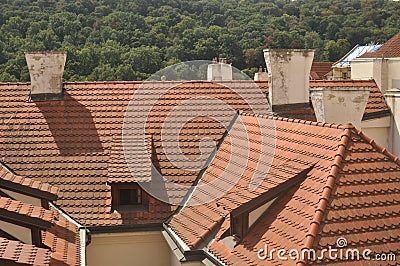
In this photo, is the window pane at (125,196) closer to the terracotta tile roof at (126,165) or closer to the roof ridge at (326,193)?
the terracotta tile roof at (126,165)

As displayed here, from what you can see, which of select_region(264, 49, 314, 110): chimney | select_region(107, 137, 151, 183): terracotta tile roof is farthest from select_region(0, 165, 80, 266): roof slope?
select_region(264, 49, 314, 110): chimney

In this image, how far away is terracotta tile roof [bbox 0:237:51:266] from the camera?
22.3 feet

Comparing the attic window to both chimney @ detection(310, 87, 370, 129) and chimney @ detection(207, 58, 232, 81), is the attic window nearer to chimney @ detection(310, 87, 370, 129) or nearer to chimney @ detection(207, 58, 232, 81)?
chimney @ detection(310, 87, 370, 129)

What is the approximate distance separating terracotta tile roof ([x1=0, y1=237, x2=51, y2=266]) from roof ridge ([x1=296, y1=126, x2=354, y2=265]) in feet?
11.0

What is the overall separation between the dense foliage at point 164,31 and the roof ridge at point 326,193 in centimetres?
3556

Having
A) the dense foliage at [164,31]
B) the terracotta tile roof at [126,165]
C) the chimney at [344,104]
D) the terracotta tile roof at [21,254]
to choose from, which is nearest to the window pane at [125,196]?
the terracotta tile roof at [126,165]

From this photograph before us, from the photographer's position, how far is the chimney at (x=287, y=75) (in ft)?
50.2

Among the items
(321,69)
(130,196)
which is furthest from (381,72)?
(321,69)

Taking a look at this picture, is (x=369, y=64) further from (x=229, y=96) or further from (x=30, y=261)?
(x=30, y=261)

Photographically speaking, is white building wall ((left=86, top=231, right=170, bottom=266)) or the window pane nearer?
white building wall ((left=86, top=231, right=170, bottom=266))

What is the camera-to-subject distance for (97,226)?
12109 mm

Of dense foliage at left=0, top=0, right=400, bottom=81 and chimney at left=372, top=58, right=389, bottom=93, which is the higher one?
dense foliage at left=0, top=0, right=400, bottom=81

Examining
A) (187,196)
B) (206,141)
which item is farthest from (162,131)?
(187,196)

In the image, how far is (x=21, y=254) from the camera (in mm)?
7102
